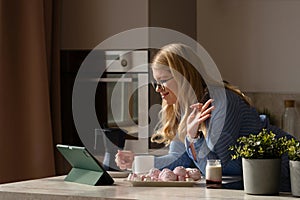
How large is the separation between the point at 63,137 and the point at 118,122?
0.48 meters

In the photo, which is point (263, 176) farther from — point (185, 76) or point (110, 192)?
point (185, 76)

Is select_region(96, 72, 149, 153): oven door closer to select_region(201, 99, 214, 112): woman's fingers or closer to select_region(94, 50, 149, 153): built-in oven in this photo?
select_region(94, 50, 149, 153): built-in oven

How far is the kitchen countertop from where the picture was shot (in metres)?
2.38

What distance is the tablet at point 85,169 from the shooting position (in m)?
2.74

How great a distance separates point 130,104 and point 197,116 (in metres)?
1.63

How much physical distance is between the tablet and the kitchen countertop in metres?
0.04

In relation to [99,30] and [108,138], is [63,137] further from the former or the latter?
[108,138]

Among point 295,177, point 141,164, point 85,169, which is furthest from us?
point 141,164

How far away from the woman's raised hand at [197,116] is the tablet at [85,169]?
1.17 ft

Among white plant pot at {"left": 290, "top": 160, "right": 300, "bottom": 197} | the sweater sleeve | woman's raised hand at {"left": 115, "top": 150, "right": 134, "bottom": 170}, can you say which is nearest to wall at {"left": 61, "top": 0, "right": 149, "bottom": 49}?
woman's raised hand at {"left": 115, "top": 150, "right": 134, "bottom": 170}

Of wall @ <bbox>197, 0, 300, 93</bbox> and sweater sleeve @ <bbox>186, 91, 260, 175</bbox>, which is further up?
wall @ <bbox>197, 0, 300, 93</bbox>

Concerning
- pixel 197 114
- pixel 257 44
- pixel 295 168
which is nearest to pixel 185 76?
pixel 197 114

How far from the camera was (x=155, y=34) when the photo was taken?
438cm

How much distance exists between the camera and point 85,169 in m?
2.86
